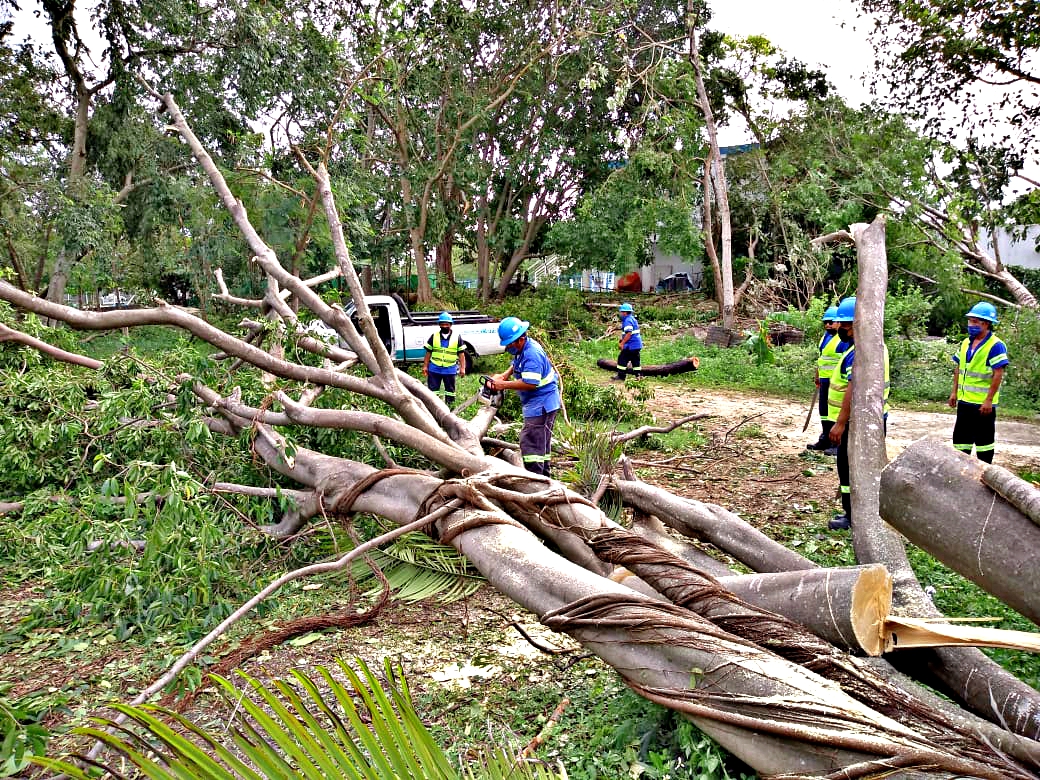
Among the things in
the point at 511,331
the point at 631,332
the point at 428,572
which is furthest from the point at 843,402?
the point at 631,332

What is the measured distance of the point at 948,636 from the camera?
210 cm

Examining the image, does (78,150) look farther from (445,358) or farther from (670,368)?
(670,368)

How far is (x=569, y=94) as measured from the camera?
20766 mm

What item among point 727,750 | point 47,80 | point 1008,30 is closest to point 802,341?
point 1008,30

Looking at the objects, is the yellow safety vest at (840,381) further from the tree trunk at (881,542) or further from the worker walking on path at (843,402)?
the tree trunk at (881,542)

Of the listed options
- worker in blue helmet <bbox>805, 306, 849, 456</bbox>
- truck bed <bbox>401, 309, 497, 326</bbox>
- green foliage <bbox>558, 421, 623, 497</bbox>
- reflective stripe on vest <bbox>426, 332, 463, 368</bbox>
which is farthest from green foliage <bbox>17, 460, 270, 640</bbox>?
truck bed <bbox>401, 309, 497, 326</bbox>

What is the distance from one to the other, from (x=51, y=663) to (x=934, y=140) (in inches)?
646

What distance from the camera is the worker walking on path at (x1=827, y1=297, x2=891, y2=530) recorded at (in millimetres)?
5289

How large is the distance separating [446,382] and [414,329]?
341 centimetres

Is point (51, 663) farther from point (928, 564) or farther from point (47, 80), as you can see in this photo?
point (47, 80)

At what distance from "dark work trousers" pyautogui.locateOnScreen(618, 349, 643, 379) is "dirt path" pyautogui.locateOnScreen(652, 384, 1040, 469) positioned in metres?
0.49

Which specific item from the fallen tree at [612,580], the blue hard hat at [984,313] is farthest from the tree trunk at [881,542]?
the blue hard hat at [984,313]

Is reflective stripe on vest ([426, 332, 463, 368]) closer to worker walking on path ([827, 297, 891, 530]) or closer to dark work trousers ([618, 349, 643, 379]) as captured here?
dark work trousers ([618, 349, 643, 379])

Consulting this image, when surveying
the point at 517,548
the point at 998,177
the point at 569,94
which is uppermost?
the point at 569,94
